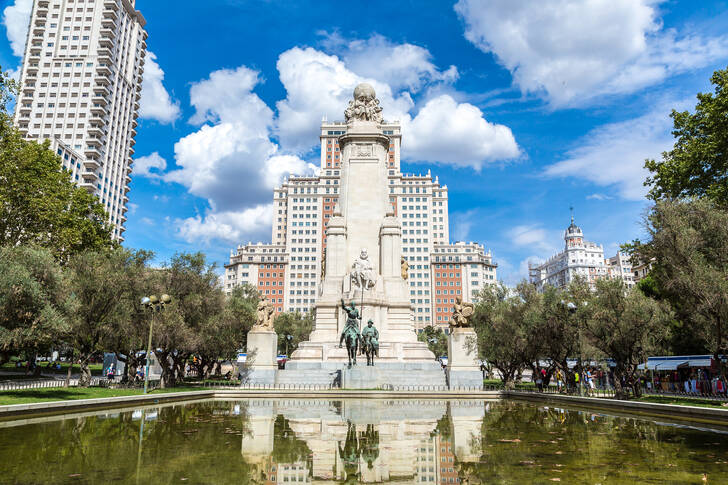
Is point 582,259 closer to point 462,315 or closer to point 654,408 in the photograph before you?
point 462,315

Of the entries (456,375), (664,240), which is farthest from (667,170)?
(456,375)

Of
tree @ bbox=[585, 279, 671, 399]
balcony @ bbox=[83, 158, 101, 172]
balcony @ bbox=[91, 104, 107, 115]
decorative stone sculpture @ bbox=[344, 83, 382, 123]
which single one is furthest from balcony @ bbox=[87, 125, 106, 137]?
tree @ bbox=[585, 279, 671, 399]

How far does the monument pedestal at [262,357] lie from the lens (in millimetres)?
27703

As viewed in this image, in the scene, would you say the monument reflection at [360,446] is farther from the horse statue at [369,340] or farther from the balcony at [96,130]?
the balcony at [96,130]

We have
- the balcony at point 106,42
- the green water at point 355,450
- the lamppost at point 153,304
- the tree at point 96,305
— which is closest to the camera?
the green water at point 355,450

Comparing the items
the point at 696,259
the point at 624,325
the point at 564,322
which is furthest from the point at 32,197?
the point at 696,259

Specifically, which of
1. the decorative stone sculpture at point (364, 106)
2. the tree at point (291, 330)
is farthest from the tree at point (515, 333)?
the tree at point (291, 330)

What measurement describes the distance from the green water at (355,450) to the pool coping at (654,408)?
1.64 meters

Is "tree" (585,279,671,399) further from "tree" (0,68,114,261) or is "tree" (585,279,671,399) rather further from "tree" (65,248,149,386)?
"tree" (0,68,114,261)

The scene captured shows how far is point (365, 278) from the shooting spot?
109ft

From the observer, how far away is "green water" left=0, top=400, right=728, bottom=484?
674cm

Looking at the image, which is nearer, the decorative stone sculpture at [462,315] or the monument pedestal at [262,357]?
the monument pedestal at [262,357]

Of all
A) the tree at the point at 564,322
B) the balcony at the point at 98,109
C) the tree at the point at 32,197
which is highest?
the balcony at the point at 98,109

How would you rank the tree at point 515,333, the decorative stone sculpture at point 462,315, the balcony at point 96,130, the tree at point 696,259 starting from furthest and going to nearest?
the balcony at point 96,130 < the decorative stone sculpture at point 462,315 < the tree at point 515,333 < the tree at point 696,259
